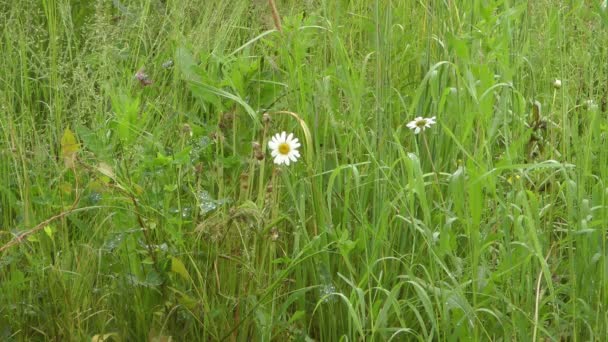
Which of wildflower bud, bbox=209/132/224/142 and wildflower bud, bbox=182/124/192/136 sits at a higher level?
wildflower bud, bbox=182/124/192/136

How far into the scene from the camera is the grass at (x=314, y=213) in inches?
85.2

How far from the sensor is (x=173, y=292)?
7.55 ft

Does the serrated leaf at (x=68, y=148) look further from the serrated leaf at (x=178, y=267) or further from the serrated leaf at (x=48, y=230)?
the serrated leaf at (x=178, y=267)

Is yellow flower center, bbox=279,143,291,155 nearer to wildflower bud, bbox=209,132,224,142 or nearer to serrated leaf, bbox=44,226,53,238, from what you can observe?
wildflower bud, bbox=209,132,224,142

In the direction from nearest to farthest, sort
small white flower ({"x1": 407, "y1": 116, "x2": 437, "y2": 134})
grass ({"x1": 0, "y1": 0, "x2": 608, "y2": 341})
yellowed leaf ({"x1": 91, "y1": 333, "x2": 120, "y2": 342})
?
grass ({"x1": 0, "y1": 0, "x2": 608, "y2": 341}), yellowed leaf ({"x1": 91, "y1": 333, "x2": 120, "y2": 342}), small white flower ({"x1": 407, "y1": 116, "x2": 437, "y2": 134})

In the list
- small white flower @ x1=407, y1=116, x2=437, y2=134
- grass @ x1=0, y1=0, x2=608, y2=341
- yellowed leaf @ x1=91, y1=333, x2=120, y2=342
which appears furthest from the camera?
small white flower @ x1=407, y1=116, x2=437, y2=134

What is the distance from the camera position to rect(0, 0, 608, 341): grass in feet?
7.10

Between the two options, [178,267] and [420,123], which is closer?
[178,267]

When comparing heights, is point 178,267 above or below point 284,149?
below

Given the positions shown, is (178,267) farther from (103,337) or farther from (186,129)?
(186,129)

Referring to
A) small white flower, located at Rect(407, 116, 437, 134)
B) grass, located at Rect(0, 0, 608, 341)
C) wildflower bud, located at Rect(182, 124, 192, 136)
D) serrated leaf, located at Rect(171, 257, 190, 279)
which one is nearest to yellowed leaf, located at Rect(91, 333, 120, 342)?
grass, located at Rect(0, 0, 608, 341)

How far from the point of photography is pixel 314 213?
2400 mm

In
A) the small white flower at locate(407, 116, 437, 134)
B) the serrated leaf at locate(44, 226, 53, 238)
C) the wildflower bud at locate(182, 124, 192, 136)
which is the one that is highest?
the wildflower bud at locate(182, 124, 192, 136)

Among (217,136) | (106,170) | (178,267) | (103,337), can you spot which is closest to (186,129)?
(217,136)
